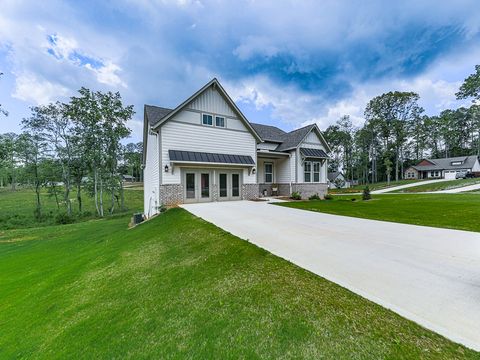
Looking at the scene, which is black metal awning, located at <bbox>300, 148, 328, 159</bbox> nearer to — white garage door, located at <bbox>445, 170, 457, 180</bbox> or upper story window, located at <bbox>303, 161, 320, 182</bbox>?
upper story window, located at <bbox>303, 161, 320, 182</bbox>

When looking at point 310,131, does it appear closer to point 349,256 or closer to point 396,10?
point 396,10

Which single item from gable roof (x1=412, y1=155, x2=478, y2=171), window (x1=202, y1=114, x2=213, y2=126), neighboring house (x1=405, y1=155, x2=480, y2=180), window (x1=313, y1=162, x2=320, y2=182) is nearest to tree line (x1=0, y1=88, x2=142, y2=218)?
window (x1=202, y1=114, x2=213, y2=126)

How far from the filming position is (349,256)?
4293 mm

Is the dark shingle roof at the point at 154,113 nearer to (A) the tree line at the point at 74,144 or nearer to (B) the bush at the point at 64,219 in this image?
(A) the tree line at the point at 74,144

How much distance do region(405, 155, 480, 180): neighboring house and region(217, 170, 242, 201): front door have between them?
2033 inches

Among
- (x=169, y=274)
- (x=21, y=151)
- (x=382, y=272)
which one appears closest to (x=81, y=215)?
(x=21, y=151)

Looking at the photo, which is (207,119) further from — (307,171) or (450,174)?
(450,174)

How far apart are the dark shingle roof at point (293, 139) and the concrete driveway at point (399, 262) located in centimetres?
1141

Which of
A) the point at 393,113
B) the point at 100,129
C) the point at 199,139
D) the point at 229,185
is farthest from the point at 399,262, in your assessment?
the point at 393,113

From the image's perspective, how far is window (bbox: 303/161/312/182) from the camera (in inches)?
706

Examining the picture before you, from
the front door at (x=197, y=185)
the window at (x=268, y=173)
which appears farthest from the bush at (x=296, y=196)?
the front door at (x=197, y=185)

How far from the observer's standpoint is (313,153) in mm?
17891

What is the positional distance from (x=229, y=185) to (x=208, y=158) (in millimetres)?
2625

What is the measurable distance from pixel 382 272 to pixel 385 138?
53670 millimetres
